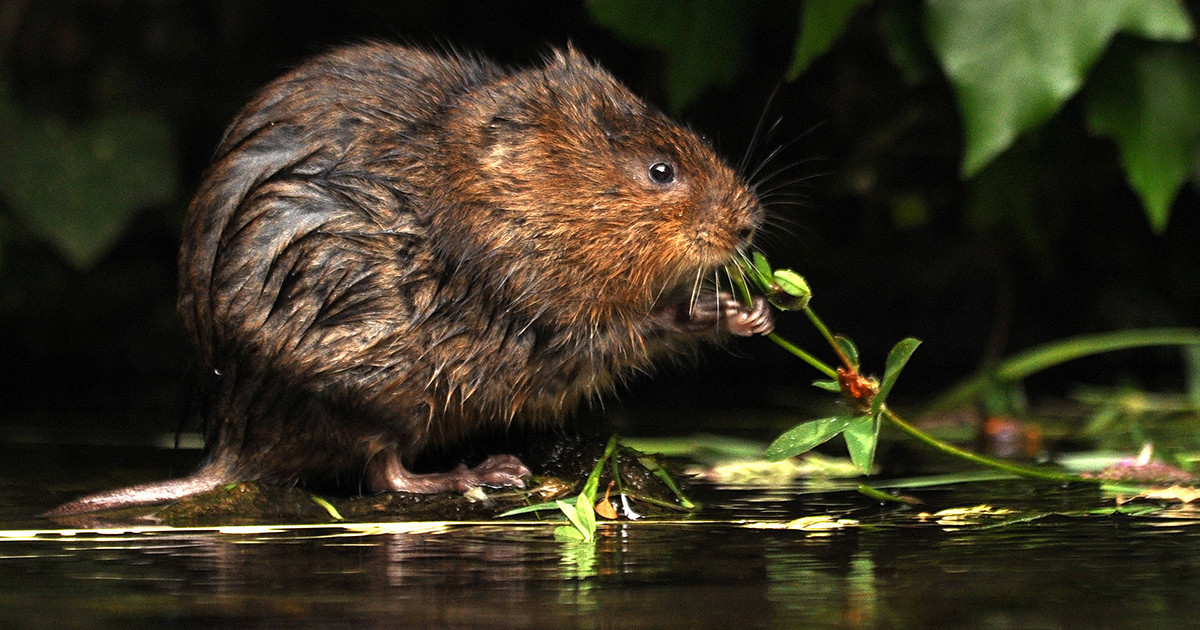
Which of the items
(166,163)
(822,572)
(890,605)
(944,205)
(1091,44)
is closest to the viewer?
(890,605)

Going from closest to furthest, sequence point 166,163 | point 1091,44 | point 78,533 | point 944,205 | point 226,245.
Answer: point 78,533
point 226,245
point 1091,44
point 166,163
point 944,205

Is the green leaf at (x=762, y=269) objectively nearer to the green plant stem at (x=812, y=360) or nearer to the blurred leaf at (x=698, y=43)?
the green plant stem at (x=812, y=360)

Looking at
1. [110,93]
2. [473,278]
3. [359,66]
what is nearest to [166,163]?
[110,93]

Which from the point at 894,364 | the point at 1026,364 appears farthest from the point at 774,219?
the point at 894,364

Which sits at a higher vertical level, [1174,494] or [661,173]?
[661,173]

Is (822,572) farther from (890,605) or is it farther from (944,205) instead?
(944,205)

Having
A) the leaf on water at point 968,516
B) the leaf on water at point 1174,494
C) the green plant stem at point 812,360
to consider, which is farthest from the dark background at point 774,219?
the leaf on water at point 968,516

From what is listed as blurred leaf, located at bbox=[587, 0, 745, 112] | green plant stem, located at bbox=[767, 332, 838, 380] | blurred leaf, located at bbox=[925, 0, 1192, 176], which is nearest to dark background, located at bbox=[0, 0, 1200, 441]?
blurred leaf, located at bbox=[587, 0, 745, 112]

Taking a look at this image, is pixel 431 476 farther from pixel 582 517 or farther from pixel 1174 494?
pixel 1174 494
